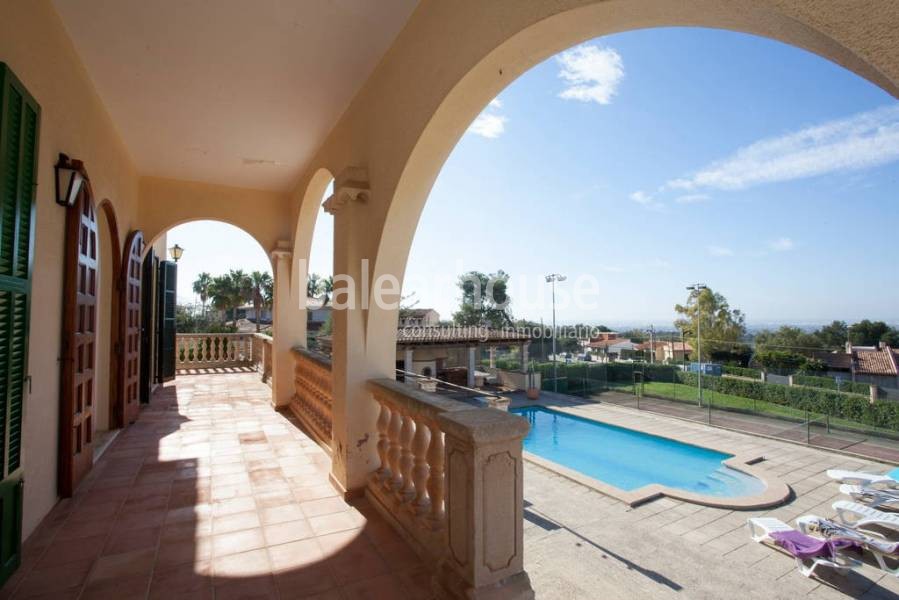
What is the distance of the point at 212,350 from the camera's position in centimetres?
1095

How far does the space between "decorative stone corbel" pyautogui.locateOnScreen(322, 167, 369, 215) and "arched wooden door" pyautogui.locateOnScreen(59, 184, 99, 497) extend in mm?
1984

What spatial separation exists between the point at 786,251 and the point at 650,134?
2984 cm

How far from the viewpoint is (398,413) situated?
294 centimetres

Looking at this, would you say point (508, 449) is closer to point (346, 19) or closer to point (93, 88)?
point (346, 19)

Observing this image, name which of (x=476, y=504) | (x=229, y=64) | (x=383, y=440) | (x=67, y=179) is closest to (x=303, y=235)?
(x=229, y=64)

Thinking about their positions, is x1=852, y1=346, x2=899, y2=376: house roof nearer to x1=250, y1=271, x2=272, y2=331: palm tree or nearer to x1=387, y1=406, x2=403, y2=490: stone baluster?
x1=387, y1=406, x2=403, y2=490: stone baluster

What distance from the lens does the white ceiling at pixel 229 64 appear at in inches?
110

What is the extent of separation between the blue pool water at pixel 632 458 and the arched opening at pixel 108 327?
7502mm

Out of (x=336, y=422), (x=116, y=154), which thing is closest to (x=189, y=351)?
(x=116, y=154)

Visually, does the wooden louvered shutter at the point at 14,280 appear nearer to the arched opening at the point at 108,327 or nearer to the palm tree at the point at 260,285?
the arched opening at the point at 108,327

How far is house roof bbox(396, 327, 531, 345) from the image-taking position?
18781 millimetres

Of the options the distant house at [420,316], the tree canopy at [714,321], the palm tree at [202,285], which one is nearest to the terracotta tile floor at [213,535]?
the distant house at [420,316]

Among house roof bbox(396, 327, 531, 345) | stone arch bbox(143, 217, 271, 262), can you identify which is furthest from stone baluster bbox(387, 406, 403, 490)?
house roof bbox(396, 327, 531, 345)

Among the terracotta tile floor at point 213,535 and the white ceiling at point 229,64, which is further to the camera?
the white ceiling at point 229,64
